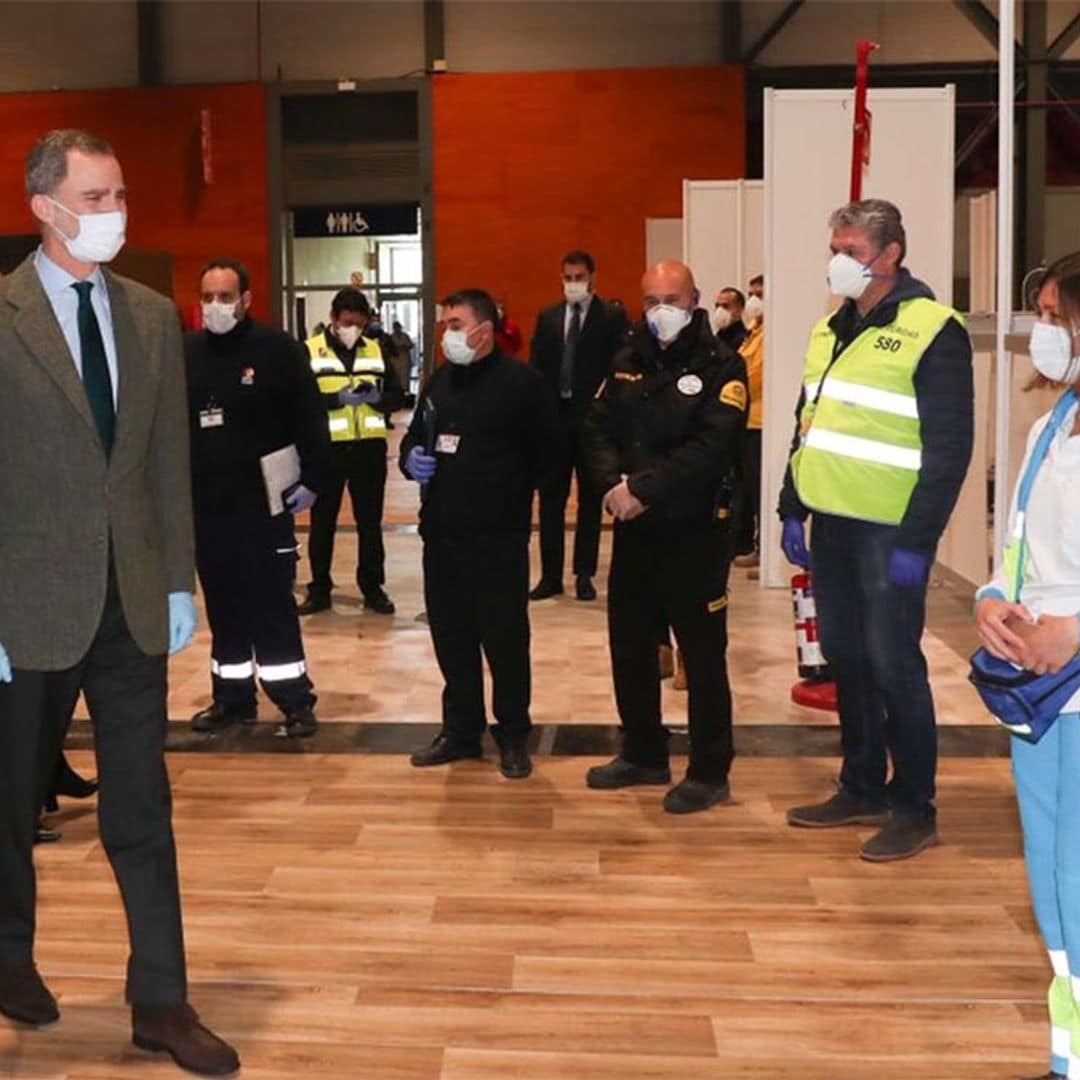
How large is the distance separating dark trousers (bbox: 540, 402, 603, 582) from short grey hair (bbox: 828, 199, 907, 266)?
3242 millimetres

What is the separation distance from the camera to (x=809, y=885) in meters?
3.77

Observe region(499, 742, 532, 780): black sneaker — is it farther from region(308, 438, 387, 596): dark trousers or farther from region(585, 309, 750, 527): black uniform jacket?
region(308, 438, 387, 596): dark trousers

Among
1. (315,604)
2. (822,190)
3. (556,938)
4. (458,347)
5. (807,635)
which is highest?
(822,190)

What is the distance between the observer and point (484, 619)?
4.71 meters

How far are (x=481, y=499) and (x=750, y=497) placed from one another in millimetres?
4371

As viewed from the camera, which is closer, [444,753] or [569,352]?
[444,753]

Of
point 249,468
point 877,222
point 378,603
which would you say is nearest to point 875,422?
point 877,222

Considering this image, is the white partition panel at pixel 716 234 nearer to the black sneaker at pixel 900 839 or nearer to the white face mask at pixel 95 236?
the black sneaker at pixel 900 839

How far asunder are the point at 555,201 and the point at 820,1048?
45.5 feet

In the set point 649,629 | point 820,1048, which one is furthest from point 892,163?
point 820,1048

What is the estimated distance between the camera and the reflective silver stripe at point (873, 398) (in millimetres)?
3801

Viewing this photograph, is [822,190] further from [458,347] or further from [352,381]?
[458,347]

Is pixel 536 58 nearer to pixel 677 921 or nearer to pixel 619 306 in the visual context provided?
pixel 619 306

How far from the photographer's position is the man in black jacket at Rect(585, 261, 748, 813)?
4.22 metres
